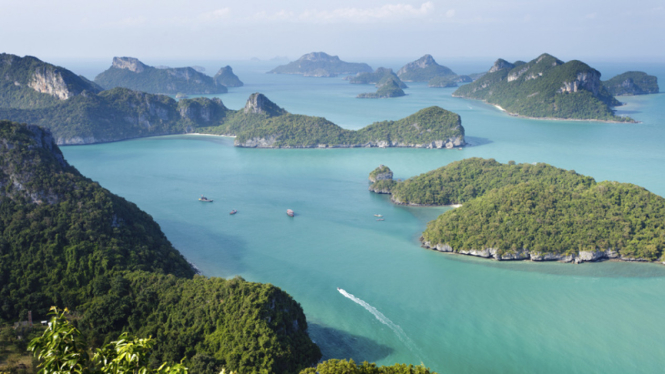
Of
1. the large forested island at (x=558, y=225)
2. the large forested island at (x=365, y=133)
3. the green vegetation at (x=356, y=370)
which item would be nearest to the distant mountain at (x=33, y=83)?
the large forested island at (x=365, y=133)

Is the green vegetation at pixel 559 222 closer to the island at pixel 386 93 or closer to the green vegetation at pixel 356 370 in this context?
the green vegetation at pixel 356 370

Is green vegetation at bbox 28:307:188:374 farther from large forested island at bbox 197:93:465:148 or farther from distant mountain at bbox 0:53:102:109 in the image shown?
distant mountain at bbox 0:53:102:109

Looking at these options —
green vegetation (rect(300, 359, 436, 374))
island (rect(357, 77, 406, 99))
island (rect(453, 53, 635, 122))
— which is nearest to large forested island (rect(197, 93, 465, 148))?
island (rect(453, 53, 635, 122))

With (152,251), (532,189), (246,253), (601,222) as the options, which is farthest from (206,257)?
(601,222)

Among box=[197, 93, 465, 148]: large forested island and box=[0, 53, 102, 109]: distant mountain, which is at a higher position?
box=[0, 53, 102, 109]: distant mountain

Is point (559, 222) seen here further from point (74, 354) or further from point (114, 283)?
point (74, 354)

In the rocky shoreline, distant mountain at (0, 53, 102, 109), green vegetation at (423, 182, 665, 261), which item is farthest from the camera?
distant mountain at (0, 53, 102, 109)

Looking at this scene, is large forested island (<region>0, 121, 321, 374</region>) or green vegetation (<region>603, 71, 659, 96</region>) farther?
green vegetation (<region>603, 71, 659, 96</region>)
